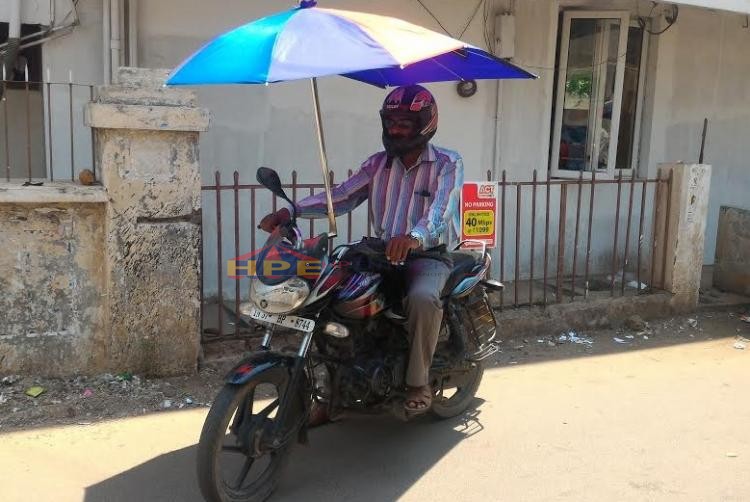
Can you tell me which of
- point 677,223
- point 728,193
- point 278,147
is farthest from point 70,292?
point 728,193

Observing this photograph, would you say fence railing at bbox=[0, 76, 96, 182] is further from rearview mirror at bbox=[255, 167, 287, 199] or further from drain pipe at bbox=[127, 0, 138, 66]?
rearview mirror at bbox=[255, 167, 287, 199]

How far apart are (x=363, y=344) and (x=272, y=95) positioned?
319cm

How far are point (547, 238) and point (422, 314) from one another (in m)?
2.70

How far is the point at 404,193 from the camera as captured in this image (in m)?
3.61

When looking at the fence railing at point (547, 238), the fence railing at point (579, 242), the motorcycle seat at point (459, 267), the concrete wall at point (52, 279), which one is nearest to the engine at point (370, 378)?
the motorcycle seat at point (459, 267)

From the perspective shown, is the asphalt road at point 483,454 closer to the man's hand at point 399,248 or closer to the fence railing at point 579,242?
the man's hand at point 399,248

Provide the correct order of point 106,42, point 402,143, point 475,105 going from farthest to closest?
point 475,105, point 106,42, point 402,143

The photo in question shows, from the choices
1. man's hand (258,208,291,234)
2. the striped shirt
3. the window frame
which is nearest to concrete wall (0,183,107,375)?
man's hand (258,208,291,234)

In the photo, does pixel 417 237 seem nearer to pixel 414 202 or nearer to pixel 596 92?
pixel 414 202

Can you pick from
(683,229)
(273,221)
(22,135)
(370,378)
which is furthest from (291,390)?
(683,229)

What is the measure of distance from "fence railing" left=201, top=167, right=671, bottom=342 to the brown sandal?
1704mm

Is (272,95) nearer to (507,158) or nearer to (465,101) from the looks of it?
(465,101)

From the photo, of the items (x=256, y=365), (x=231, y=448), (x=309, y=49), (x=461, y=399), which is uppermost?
(x=309, y=49)

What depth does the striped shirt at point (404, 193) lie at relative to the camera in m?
3.49
